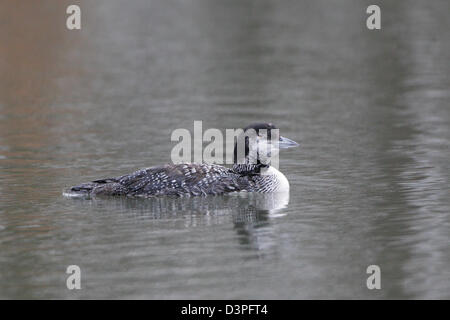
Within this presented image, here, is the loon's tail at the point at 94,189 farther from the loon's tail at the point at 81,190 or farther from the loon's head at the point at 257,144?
the loon's head at the point at 257,144

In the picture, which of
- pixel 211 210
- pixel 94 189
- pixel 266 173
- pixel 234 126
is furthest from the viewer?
pixel 234 126

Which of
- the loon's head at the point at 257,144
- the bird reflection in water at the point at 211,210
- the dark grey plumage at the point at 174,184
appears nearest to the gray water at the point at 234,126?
the bird reflection in water at the point at 211,210

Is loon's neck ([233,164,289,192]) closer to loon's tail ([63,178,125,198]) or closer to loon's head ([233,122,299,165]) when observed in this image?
loon's head ([233,122,299,165])

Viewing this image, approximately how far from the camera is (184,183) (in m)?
9.91

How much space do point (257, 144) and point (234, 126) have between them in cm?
337

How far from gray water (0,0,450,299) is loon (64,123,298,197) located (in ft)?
0.46

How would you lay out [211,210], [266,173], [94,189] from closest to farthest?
1. [211,210]
2. [94,189]
3. [266,173]

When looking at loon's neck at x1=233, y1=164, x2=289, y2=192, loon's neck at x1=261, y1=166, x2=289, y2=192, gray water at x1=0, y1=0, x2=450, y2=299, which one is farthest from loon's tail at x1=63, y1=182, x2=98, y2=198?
loon's neck at x1=261, y1=166, x2=289, y2=192

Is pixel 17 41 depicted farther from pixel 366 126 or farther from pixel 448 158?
pixel 448 158

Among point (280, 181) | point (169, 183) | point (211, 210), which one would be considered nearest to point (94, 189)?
point (169, 183)

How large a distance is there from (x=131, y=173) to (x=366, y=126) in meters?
4.30

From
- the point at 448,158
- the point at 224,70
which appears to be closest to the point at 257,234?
the point at 448,158

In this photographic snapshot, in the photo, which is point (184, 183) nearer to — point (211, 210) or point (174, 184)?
point (174, 184)

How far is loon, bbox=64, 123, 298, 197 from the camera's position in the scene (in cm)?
989
